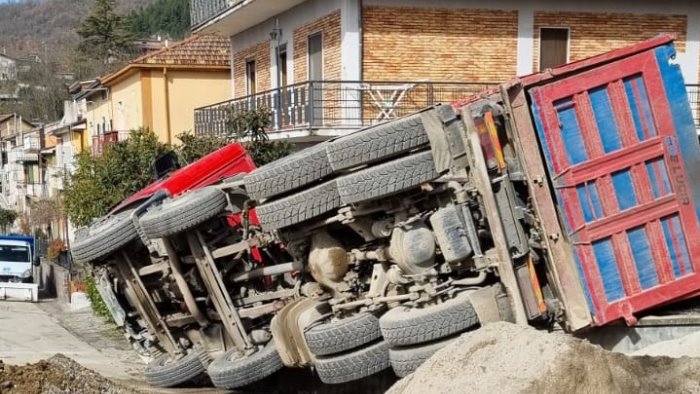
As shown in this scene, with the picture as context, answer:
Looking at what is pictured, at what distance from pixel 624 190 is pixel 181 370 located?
16.0ft

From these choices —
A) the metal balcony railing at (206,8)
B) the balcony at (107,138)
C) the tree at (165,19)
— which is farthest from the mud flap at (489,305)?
the tree at (165,19)

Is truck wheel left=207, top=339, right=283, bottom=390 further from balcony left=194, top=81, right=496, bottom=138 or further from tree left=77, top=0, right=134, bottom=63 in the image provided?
tree left=77, top=0, right=134, bottom=63

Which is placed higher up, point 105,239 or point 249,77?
point 249,77

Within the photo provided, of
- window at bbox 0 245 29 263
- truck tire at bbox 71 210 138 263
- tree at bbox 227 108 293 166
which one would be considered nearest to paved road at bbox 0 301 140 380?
truck tire at bbox 71 210 138 263

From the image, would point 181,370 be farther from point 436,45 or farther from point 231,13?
point 231,13

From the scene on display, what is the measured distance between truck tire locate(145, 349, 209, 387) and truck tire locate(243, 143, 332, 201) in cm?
242

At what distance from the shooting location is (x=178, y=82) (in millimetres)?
29828

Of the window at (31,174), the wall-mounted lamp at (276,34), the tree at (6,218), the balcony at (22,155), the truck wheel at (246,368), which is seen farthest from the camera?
the balcony at (22,155)

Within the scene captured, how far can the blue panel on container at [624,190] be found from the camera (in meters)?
7.19

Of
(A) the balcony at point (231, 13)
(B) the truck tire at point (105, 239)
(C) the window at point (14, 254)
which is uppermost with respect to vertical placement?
(A) the balcony at point (231, 13)

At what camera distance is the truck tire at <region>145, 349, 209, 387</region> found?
31.9 ft

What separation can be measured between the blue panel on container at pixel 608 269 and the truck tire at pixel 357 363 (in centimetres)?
172

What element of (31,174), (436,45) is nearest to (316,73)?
(436,45)

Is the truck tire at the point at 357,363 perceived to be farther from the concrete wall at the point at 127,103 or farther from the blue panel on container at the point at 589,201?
the concrete wall at the point at 127,103
